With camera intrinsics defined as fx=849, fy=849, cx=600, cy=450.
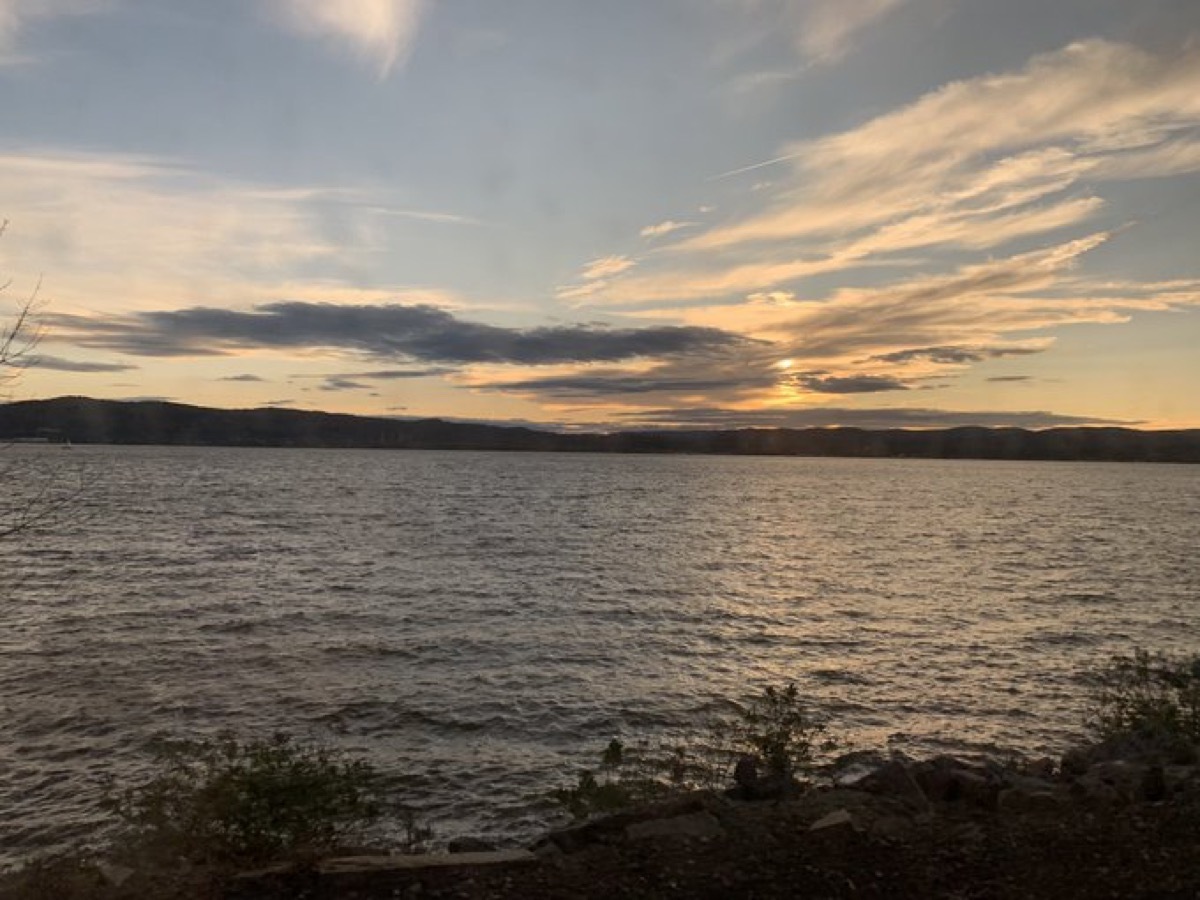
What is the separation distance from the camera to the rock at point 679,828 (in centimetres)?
1011

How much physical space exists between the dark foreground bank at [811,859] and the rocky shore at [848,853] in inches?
0.8

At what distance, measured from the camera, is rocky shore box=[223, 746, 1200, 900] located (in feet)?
28.5

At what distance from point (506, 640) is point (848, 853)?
19.0 metres

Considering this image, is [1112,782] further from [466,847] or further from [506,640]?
[506,640]

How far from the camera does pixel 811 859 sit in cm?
943

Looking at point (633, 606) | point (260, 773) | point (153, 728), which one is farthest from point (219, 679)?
point (633, 606)

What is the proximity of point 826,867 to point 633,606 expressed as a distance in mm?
24953

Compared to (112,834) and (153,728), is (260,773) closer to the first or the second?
(112,834)

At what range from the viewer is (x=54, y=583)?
3584 cm

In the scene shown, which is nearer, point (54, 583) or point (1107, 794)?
point (1107, 794)

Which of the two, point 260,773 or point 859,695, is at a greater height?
point 260,773

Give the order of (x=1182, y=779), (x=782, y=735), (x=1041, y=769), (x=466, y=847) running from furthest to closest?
(x=1041, y=769)
(x=782, y=735)
(x=1182, y=779)
(x=466, y=847)

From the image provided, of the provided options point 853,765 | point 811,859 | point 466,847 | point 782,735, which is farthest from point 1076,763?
point 466,847

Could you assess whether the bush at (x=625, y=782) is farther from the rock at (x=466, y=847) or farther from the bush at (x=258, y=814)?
the bush at (x=258, y=814)
